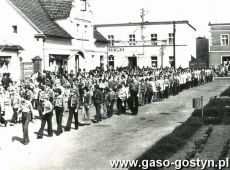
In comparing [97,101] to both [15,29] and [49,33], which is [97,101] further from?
[15,29]

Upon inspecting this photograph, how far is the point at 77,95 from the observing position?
17781 millimetres

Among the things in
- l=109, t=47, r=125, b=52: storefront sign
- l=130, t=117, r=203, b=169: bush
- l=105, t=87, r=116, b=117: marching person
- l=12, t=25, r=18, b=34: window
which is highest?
l=12, t=25, r=18, b=34: window

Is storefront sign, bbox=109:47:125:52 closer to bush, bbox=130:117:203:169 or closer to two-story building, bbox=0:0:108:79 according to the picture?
two-story building, bbox=0:0:108:79

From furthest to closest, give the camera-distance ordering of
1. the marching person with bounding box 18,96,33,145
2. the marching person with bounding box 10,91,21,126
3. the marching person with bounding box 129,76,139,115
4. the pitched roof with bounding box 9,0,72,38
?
1. the pitched roof with bounding box 9,0,72,38
2. the marching person with bounding box 129,76,139,115
3. the marching person with bounding box 10,91,21,126
4. the marching person with bounding box 18,96,33,145

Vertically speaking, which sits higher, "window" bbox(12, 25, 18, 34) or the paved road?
"window" bbox(12, 25, 18, 34)

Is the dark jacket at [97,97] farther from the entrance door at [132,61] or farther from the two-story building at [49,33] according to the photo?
the entrance door at [132,61]

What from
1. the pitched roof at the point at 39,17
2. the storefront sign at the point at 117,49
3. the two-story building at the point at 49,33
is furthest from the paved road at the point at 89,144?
the storefront sign at the point at 117,49

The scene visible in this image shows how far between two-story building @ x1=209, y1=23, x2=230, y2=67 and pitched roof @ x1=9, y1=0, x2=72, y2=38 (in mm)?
31353

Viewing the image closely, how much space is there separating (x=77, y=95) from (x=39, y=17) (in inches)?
908

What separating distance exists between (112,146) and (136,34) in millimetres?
51720

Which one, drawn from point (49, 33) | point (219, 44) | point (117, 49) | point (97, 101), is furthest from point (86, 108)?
point (219, 44)

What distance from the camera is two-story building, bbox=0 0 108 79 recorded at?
36844 millimetres

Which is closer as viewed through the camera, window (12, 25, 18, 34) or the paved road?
the paved road

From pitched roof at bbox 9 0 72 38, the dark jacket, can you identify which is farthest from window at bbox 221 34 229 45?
the dark jacket
